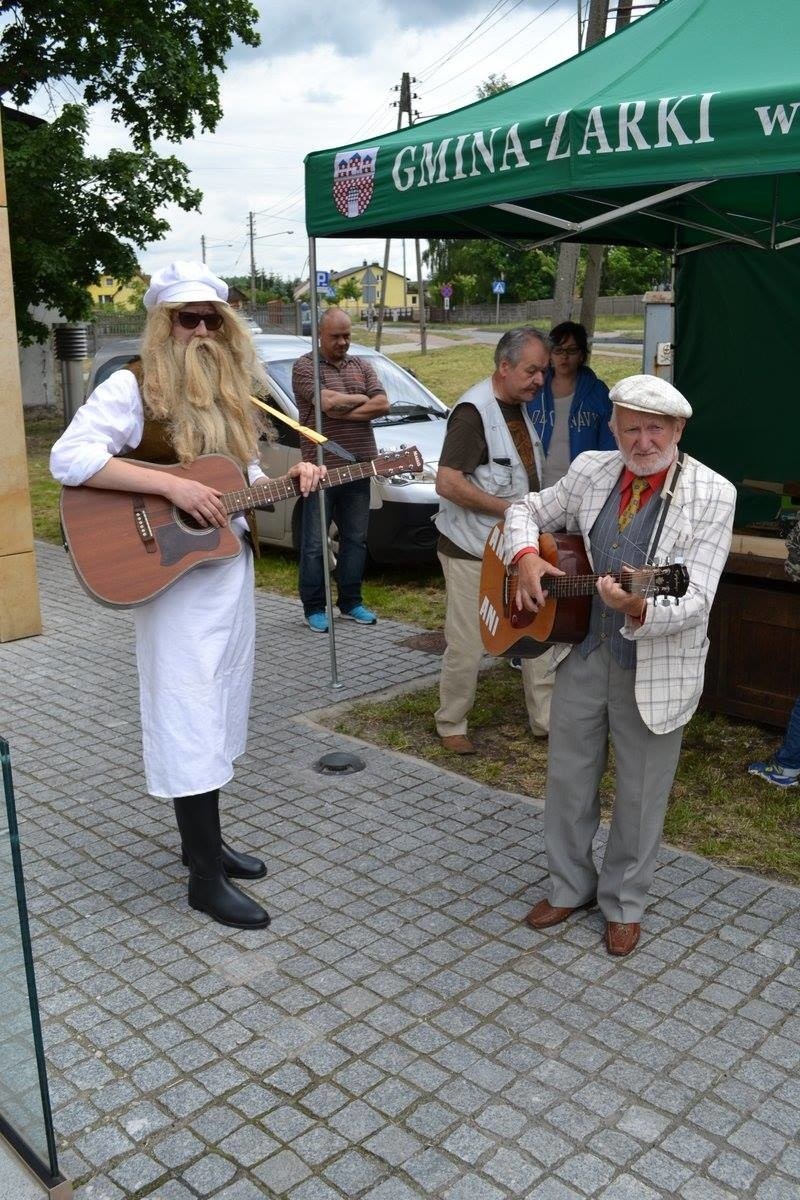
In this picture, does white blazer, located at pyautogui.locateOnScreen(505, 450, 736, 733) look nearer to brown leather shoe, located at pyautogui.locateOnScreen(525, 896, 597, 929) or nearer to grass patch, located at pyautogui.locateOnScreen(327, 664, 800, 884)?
brown leather shoe, located at pyautogui.locateOnScreen(525, 896, 597, 929)

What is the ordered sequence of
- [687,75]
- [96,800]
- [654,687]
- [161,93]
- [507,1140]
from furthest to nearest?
[161,93], [96,800], [687,75], [654,687], [507,1140]

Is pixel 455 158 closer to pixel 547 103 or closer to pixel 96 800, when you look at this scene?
pixel 547 103

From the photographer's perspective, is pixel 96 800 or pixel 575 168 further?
pixel 96 800

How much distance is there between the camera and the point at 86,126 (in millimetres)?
16422

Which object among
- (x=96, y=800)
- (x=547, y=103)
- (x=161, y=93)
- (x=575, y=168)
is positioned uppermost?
(x=161, y=93)

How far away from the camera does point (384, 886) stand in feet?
13.3

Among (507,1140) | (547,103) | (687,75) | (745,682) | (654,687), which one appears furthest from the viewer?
(745,682)

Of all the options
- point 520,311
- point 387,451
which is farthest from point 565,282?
point 520,311

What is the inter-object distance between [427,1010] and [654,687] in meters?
1.18

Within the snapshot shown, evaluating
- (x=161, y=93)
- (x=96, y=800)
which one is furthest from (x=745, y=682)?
(x=161, y=93)

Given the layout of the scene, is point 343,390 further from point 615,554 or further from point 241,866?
point 615,554

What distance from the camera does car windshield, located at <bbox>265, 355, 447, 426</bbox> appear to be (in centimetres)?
908

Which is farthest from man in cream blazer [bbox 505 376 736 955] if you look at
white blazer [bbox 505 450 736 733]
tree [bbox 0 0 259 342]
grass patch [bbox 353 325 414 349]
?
grass patch [bbox 353 325 414 349]

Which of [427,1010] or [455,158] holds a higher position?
[455,158]
